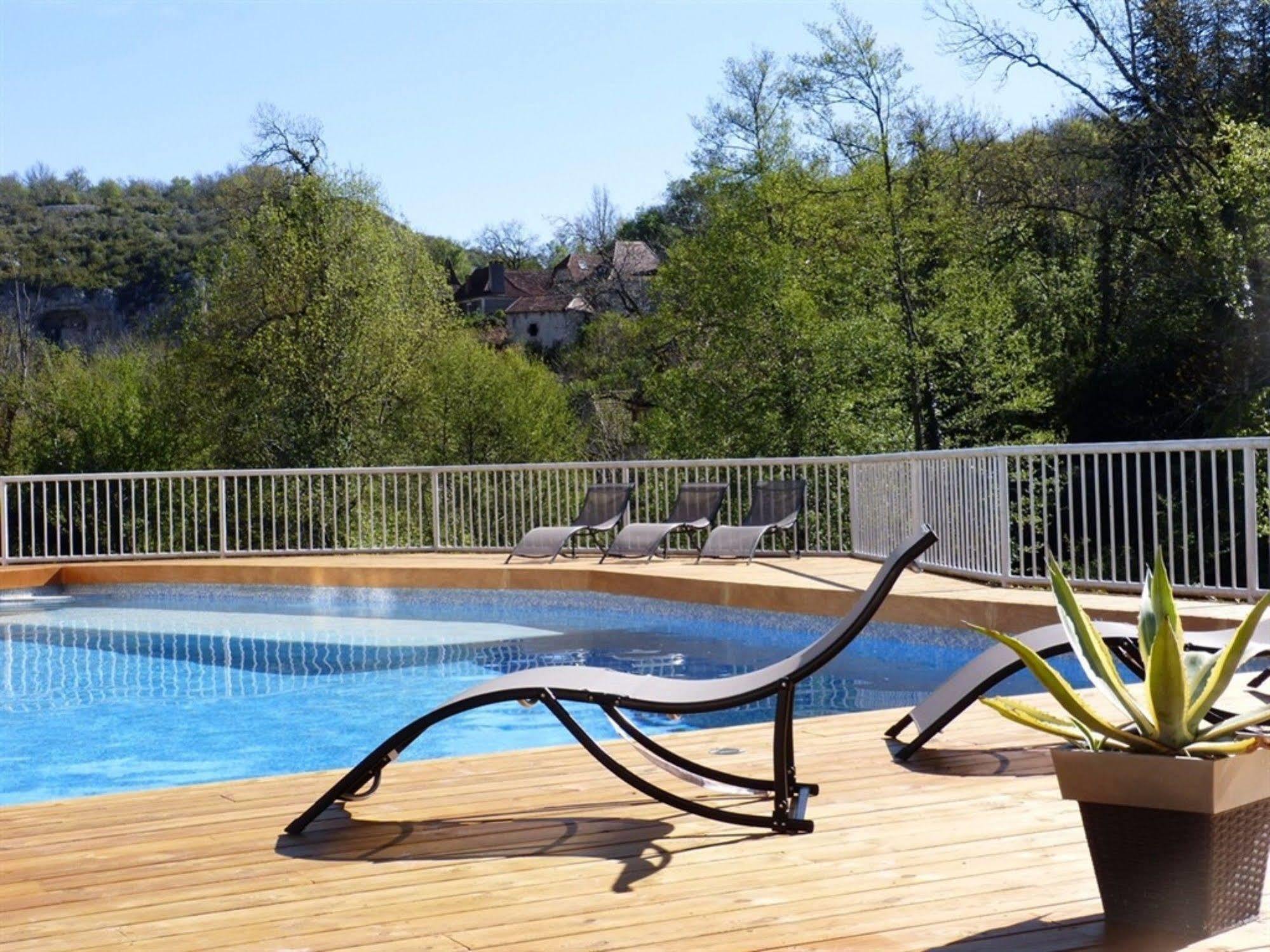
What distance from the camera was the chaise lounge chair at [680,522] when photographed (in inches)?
418

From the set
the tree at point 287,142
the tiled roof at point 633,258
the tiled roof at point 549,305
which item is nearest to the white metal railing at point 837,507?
the tree at point 287,142

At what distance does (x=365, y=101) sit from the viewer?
77.5 feet

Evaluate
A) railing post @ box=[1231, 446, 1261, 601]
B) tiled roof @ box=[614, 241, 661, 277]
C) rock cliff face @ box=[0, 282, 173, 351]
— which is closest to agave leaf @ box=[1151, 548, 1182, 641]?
railing post @ box=[1231, 446, 1261, 601]

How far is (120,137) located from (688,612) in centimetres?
2379

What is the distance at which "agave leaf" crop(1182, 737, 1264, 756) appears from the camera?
215 centimetres

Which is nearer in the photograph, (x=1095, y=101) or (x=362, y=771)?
(x=362, y=771)

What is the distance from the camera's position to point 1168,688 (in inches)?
85.4

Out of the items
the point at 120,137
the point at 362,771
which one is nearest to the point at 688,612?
the point at 362,771

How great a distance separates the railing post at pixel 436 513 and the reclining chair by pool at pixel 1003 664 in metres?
8.84

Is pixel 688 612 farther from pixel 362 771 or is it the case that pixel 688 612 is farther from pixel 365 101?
pixel 365 101

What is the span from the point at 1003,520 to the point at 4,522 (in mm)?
8461

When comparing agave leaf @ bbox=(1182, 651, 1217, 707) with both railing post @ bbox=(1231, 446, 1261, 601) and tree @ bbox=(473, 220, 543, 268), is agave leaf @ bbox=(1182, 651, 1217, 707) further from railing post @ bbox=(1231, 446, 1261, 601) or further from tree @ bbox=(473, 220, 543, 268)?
tree @ bbox=(473, 220, 543, 268)

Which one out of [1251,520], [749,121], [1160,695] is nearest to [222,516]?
[1251,520]

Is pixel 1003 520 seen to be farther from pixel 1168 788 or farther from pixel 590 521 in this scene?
pixel 1168 788
